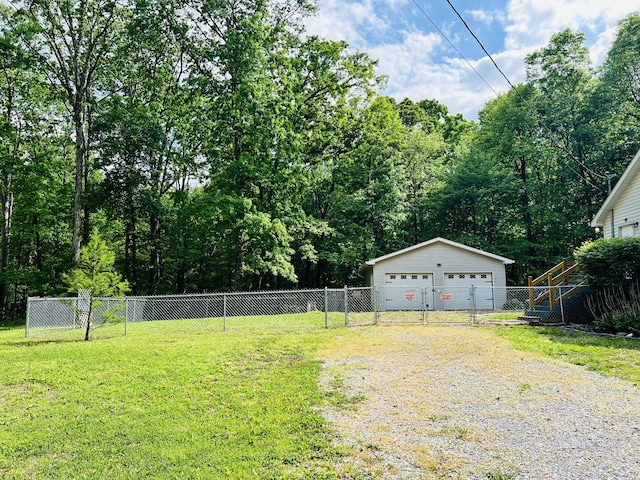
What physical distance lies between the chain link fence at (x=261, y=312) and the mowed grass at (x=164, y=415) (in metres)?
3.64

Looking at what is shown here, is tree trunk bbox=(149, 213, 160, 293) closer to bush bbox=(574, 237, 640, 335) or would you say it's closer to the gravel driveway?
the gravel driveway

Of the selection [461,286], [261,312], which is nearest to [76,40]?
[261,312]

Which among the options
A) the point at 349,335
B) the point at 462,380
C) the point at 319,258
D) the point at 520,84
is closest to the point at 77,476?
the point at 462,380

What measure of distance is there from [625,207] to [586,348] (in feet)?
26.2

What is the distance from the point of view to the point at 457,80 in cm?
1052

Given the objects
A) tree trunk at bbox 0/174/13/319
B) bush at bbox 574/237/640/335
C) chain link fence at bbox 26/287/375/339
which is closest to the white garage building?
chain link fence at bbox 26/287/375/339

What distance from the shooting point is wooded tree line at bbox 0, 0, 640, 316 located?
64.4ft

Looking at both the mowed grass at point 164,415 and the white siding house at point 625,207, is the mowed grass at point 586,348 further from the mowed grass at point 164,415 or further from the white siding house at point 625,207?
the white siding house at point 625,207

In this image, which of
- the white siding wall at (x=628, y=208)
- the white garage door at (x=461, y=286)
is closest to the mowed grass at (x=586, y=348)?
the white siding wall at (x=628, y=208)

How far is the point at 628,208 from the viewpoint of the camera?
43.0ft

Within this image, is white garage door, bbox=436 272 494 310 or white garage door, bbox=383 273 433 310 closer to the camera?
white garage door, bbox=436 272 494 310

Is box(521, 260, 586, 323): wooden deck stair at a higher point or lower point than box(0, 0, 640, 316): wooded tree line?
lower

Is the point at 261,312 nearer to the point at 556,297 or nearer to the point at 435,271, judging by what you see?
the point at 435,271

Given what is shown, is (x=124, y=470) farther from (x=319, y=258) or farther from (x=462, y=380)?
(x=319, y=258)
